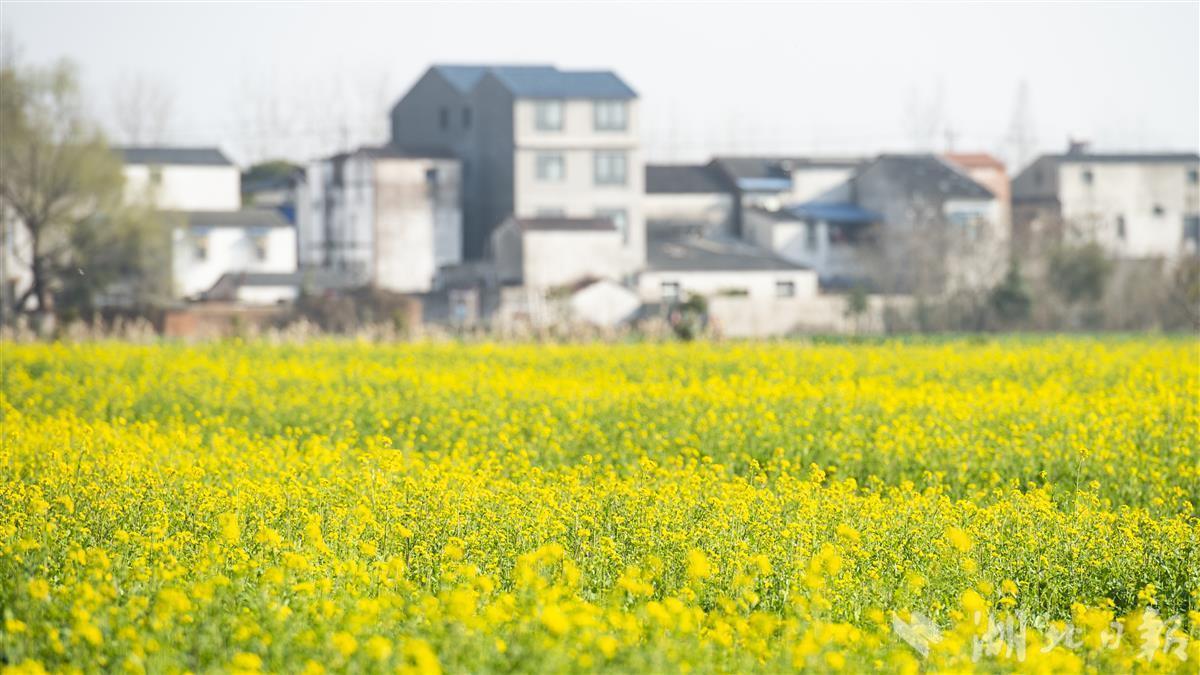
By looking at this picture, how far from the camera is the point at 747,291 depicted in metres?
65.6

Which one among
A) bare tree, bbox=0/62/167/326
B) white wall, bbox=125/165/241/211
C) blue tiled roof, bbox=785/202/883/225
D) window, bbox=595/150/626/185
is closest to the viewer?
bare tree, bbox=0/62/167/326

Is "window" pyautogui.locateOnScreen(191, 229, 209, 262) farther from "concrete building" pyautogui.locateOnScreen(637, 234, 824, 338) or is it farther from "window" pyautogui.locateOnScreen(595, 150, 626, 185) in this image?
"concrete building" pyautogui.locateOnScreen(637, 234, 824, 338)

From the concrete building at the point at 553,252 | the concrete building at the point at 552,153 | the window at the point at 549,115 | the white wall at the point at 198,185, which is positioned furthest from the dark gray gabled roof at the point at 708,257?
the white wall at the point at 198,185

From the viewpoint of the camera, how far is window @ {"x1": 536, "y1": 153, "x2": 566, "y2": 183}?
225 feet

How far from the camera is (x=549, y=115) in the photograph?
68750mm

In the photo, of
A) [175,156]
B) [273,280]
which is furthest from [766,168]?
[175,156]

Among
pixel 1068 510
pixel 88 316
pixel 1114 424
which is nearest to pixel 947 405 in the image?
pixel 1114 424

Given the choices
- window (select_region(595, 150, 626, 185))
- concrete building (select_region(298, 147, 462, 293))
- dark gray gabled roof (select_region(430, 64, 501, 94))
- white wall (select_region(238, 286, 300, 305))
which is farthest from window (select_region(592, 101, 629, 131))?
white wall (select_region(238, 286, 300, 305))

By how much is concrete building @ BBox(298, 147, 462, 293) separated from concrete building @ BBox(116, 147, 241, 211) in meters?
9.42

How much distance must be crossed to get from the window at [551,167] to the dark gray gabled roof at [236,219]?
13.0 metres

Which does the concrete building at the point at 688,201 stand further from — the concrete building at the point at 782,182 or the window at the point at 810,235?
the window at the point at 810,235

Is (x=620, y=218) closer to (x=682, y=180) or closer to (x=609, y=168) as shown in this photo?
(x=609, y=168)

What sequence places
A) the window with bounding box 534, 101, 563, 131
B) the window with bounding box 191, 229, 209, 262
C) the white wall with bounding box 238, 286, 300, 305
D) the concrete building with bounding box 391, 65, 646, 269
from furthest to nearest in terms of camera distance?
the window with bounding box 191, 229, 209, 262
the window with bounding box 534, 101, 563, 131
the concrete building with bounding box 391, 65, 646, 269
the white wall with bounding box 238, 286, 300, 305

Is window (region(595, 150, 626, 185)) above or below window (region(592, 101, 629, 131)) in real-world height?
below
